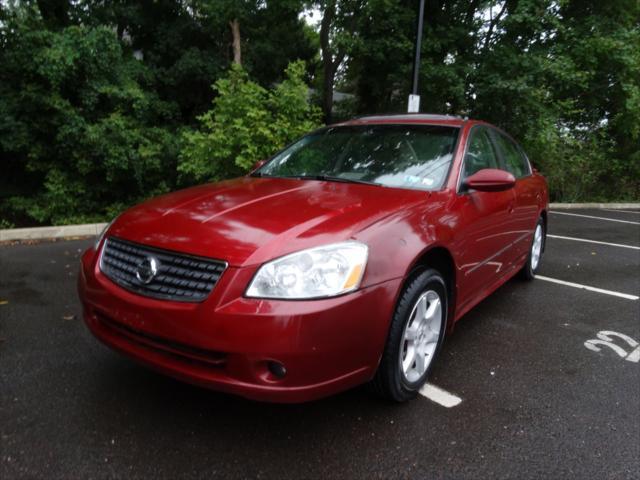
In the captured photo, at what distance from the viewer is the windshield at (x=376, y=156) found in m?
2.95

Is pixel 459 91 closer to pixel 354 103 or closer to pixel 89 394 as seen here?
pixel 354 103

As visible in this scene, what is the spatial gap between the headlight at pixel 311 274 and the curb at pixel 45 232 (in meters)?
5.94

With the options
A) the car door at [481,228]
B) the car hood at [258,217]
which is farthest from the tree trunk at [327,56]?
the car hood at [258,217]

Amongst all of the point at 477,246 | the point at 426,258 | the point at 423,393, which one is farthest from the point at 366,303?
the point at 477,246

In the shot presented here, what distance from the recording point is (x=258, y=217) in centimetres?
229

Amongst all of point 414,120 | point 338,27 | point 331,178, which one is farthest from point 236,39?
point 331,178

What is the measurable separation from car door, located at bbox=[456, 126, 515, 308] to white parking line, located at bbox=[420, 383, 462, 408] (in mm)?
590

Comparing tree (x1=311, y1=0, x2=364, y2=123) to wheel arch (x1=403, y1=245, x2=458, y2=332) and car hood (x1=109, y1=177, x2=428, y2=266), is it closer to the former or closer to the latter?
car hood (x1=109, y1=177, x2=428, y2=266)

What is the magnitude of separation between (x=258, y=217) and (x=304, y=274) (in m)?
0.48

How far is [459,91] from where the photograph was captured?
1078 centimetres

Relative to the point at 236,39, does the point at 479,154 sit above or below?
below

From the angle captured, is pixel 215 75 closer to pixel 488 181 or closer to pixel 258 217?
pixel 488 181

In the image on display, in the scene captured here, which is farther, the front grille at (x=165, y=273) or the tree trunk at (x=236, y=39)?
the tree trunk at (x=236, y=39)

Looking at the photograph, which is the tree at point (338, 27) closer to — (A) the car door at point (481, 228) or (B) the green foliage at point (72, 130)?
(B) the green foliage at point (72, 130)
